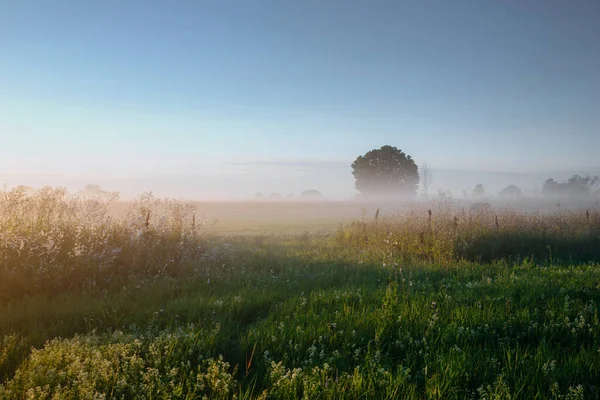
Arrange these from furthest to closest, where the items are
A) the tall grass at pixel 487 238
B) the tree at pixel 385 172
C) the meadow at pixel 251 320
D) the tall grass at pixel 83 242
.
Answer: the tree at pixel 385 172, the tall grass at pixel 487 238, the tall grass at pixel 83 242, the meadow at pixel 251 320

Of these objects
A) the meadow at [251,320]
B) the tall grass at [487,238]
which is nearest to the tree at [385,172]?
the tall grass at [487,238]

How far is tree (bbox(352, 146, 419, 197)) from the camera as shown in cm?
7588

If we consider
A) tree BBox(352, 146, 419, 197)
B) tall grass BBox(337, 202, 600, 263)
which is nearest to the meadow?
tall grass BBox(337, 202, 600, 263)

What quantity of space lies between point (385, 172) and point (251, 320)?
72.7m

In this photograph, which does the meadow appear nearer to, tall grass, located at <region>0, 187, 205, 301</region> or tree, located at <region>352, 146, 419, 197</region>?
tall grass, located at <region>0, 187, 205, 301</region>

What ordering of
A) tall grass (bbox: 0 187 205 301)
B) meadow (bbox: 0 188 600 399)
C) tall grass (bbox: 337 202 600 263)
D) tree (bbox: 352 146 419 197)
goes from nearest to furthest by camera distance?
meadow (bbox: 0 188 600 399), tall grass (bbox: 0 187 205 301), tall grass (bbox: 337 202 600 263), tree (bbox: 352 146 419 197)

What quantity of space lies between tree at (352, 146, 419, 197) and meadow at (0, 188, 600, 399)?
6531cm

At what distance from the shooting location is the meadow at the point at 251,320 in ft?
11.5

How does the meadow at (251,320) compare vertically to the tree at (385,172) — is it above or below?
below

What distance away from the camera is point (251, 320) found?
595 centimetres

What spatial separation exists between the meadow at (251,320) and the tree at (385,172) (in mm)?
65307

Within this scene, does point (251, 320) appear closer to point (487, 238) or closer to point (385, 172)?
point (487, 238)

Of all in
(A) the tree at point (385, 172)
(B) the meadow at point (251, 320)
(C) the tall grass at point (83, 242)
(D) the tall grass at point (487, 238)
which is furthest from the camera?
(A) the tree at point (385, 172)

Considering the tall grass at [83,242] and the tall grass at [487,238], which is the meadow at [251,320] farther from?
the tall grass at [487,238]
